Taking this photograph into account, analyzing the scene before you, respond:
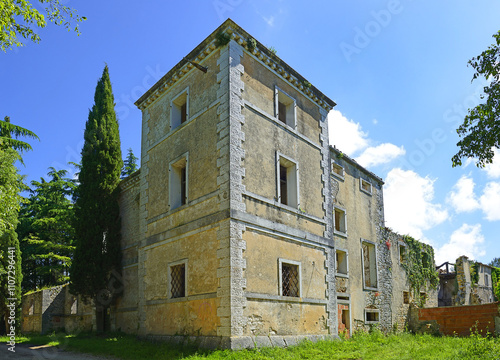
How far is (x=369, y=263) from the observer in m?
19.7

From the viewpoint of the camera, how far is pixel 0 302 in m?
21.8

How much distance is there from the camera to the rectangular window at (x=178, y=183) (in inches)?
541

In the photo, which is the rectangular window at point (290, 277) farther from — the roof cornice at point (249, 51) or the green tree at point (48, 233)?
the green tree at point (48, 233)

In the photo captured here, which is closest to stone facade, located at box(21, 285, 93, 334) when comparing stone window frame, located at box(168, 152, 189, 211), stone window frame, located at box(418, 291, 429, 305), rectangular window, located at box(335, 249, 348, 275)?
stone window frame, located at box(168, 152, 189, 211)

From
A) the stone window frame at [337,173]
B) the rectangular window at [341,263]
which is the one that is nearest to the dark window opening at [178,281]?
the rectangular window at [341,263]

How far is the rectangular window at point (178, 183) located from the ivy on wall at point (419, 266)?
1428 cm

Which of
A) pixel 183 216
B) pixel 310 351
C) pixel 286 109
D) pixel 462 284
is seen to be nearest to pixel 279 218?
pixel 183 216

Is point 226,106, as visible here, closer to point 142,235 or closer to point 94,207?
point 142,235

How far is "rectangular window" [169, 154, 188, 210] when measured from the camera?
1373 centimetres

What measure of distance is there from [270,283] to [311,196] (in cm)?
391

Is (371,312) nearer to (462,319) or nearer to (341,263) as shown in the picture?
(341,263)

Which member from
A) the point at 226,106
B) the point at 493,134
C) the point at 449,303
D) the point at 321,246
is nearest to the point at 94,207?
the point at 226,106

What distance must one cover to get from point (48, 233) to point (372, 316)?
23.0 metres

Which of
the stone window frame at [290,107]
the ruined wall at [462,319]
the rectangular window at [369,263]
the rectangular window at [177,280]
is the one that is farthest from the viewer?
the rectangular window at [369,263]
